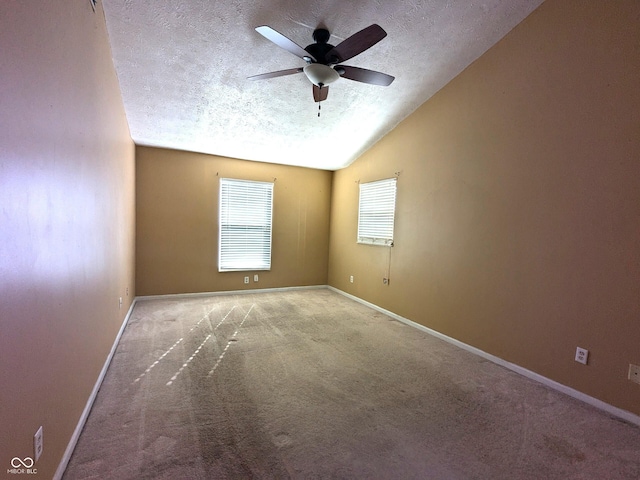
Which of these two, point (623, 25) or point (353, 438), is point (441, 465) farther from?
point (623, 25)

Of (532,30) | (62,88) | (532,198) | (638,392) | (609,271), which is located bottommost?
(638,392)

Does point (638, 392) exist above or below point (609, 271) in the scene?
below

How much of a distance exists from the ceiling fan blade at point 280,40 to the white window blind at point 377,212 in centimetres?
251

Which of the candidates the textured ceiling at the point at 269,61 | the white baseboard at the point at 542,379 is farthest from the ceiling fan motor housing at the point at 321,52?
the white baseboard at the point at 542,379

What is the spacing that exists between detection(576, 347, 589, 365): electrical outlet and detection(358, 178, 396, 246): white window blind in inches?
96.6

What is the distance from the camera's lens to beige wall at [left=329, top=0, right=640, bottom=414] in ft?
7.10

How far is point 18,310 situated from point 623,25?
13.1ft

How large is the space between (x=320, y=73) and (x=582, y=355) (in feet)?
10.4

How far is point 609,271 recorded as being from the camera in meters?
2.21

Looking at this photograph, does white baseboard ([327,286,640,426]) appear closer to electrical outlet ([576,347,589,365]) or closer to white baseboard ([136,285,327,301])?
electrical outlet ([576,347,589,365])

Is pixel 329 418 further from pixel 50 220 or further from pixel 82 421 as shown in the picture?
pixel 50 220

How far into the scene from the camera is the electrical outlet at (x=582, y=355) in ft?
7.63

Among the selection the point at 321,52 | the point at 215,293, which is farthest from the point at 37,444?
the point at 215,293

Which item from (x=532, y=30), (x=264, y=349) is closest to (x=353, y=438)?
(x=264, y=349)
